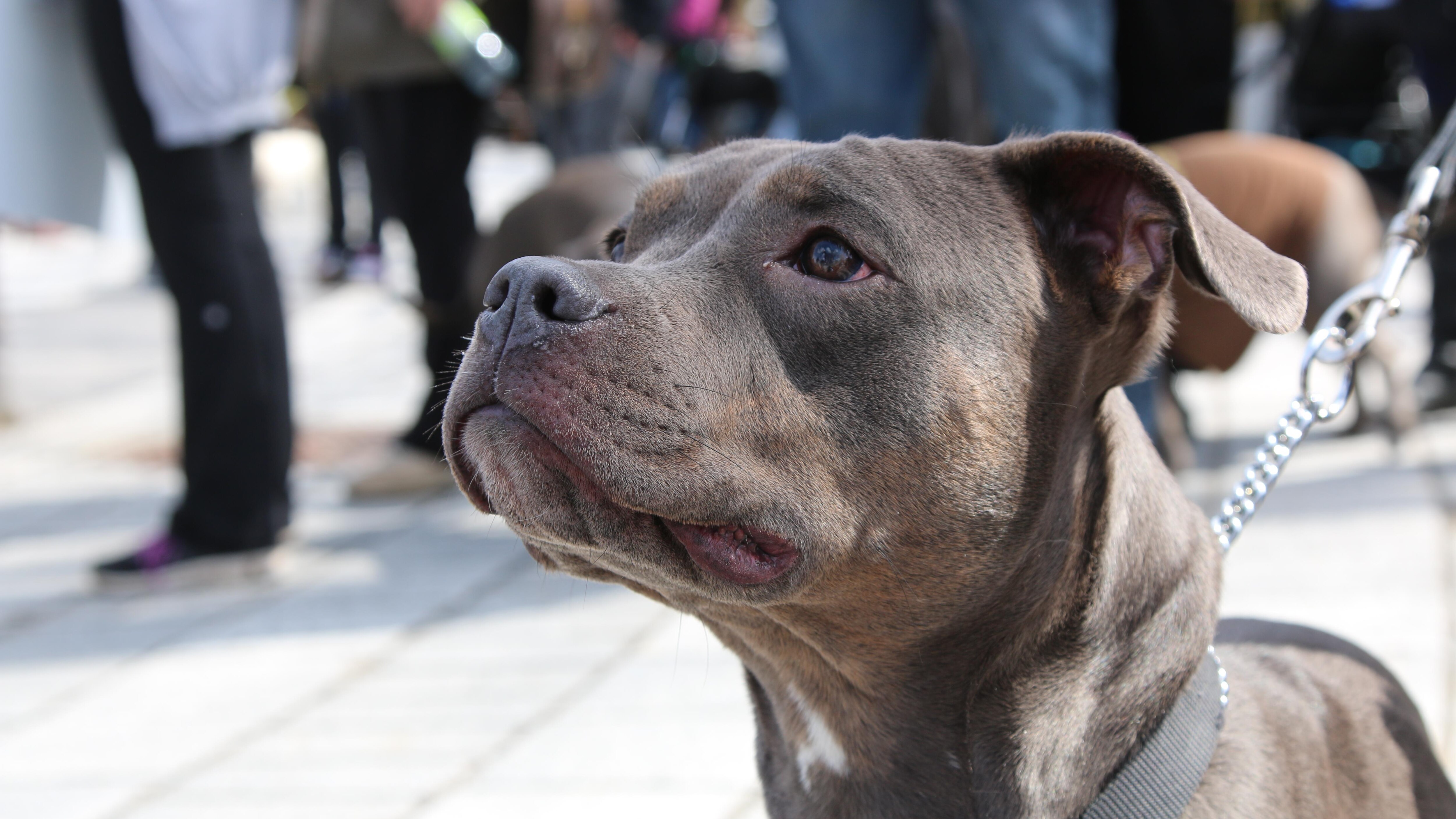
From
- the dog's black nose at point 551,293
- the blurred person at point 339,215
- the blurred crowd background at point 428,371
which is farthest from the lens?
the blurred person at point 339,215

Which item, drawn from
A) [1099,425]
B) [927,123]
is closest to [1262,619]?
[1099,425]

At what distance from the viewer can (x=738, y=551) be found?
2.10 meters

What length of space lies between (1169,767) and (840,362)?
80 centimetres

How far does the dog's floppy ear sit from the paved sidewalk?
1589 mm

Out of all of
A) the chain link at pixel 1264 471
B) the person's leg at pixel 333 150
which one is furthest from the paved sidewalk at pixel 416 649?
the person's leg at pixel 333 150

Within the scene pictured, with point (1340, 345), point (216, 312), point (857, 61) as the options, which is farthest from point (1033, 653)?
point (216, 312)

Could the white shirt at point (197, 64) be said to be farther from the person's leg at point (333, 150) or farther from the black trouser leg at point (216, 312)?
the person's leg at point (333, 150)

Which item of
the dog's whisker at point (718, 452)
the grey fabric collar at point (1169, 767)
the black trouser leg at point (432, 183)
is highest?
the dog's whisker at point (718, 452)

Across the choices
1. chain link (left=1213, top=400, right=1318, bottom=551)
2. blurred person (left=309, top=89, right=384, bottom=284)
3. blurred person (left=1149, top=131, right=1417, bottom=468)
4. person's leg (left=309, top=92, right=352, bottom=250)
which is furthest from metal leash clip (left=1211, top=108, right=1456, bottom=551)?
person's leg (left=309, top=92, right=352, bottom=250)

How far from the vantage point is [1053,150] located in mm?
2275

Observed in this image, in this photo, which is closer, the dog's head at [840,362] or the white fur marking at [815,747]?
the dog's head at [840,362]

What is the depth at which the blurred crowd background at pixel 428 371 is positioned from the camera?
154 inches

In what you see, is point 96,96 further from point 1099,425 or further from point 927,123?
point 1099,425

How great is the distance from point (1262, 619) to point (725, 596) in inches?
54.9
